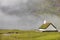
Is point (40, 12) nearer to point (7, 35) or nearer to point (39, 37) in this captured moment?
point (39, 37)

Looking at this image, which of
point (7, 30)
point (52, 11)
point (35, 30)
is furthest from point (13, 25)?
point (52, 11)

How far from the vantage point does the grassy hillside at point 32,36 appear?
46.5 inches

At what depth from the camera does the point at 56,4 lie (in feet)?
4.82

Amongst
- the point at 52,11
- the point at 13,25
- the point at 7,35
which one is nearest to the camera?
the point at 7,35

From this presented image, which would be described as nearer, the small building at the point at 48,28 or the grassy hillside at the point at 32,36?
the grassy hillside at the point at 32,36

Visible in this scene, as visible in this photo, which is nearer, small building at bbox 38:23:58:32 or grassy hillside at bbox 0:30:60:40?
grassy hillside at bbox 0:30:60:40

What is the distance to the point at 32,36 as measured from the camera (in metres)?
1.22

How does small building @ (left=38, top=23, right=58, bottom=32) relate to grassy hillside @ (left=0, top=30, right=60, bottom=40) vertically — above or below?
above

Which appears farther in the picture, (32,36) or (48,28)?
(48,28)

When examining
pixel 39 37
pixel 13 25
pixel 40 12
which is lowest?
pixel 39 37

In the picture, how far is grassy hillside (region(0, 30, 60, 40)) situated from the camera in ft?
3.88

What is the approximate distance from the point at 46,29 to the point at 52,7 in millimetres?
262

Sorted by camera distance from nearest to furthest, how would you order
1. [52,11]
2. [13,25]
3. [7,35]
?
[7,35], [13,25], [52,11]

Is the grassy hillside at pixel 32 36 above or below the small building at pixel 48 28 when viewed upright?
below
